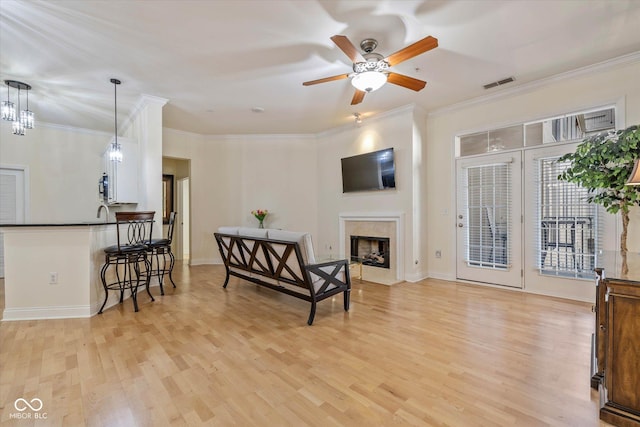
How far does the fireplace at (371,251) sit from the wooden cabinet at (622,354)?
3355mm

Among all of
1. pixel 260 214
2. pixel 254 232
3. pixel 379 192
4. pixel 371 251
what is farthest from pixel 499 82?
pixel 260 214

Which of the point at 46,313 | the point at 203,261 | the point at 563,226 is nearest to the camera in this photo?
the point at 46,313

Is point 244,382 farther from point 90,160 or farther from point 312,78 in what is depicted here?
point 90,160

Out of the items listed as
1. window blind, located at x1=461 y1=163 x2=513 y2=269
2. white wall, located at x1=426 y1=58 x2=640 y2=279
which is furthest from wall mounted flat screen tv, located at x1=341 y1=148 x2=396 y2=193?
window blind, located at x1=461 y1=163 x2=513 y2=269

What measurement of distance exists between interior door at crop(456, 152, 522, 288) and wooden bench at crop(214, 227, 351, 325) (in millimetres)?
2385

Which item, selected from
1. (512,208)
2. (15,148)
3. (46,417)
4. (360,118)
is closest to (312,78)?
(360,118)

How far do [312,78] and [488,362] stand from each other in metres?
3.49

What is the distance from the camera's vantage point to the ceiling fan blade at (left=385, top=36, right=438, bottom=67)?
2.26 m

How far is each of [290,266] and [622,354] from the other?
2452 millimetres

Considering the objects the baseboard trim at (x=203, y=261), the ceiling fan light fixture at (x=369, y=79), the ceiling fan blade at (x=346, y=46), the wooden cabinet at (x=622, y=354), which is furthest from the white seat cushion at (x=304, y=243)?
the baseboard trim at (x=203, y=261)

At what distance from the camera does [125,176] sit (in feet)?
13.8

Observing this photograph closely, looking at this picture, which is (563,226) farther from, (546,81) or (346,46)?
(346,46)

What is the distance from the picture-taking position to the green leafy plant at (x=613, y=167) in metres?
2.30

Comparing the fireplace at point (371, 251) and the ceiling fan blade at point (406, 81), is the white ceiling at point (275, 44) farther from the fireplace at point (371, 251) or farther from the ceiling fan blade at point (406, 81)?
the fireplace at point (371, 251)
